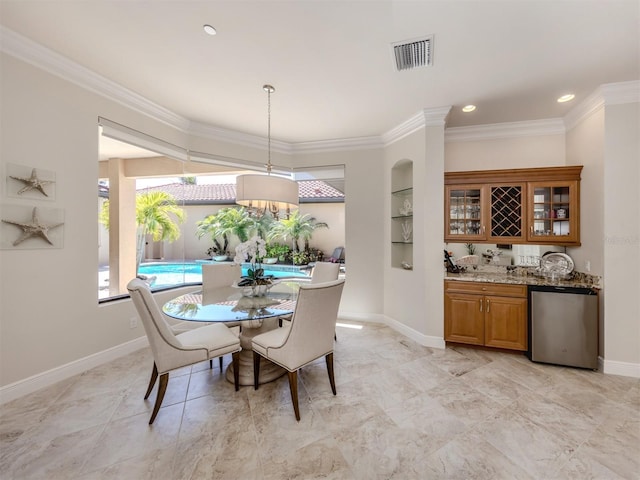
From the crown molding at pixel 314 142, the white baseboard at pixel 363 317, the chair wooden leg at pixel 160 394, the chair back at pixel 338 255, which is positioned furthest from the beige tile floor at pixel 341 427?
the chair back at pixel 338 255

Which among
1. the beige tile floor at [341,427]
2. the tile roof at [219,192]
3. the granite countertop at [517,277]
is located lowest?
the beige tile floor at [341,427]

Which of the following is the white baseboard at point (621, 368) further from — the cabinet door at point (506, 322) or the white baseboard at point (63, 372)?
the white baseboard at point (63, 372)

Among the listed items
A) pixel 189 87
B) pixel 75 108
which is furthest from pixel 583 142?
pixel 75 108

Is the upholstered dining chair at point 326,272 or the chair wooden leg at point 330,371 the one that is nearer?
the chair wooden leg at point 330,371

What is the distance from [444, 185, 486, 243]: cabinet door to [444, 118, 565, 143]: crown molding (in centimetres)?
84

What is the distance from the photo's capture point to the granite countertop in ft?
9.32

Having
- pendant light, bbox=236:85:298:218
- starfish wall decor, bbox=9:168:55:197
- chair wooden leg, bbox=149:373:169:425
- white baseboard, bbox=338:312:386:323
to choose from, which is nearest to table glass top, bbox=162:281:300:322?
chair wooden leg, bbox=149:373:169:425

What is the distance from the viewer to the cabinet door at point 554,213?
305cm

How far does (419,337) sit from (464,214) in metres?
1.69

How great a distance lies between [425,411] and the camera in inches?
81.7

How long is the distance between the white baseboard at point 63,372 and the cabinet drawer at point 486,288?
3812mm

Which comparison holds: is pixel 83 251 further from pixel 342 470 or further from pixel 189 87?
pixel 342 470

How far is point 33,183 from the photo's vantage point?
2.23 metres

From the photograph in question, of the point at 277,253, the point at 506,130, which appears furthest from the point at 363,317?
the point at 506,130
